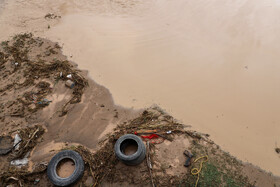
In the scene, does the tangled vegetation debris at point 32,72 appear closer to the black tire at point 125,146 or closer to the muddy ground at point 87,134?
the muddy ground at point 87,134

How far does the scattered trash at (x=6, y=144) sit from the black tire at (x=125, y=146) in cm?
293

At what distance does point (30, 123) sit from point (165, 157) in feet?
13.3

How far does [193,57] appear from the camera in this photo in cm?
697

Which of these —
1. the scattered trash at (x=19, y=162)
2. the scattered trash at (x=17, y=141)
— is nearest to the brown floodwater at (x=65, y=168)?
the scattered trash at (x=19, y=162)

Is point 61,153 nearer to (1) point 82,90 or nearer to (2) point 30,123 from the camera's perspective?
(2) point 30,123

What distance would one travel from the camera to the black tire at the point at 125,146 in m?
3.90

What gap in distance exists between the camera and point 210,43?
7449 millimetres

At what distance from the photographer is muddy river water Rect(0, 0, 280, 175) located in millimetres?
5141

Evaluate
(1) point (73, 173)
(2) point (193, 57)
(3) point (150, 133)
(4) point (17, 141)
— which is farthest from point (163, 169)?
(2) point (193, 57)

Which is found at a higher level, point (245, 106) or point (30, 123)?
point (245, 106)

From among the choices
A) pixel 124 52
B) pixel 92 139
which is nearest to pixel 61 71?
pixel 124 52

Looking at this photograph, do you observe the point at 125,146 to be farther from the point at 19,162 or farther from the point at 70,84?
the point at 70,84

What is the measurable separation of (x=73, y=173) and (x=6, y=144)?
222 cm

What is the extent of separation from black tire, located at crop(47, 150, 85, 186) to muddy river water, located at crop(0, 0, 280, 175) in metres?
2.09
